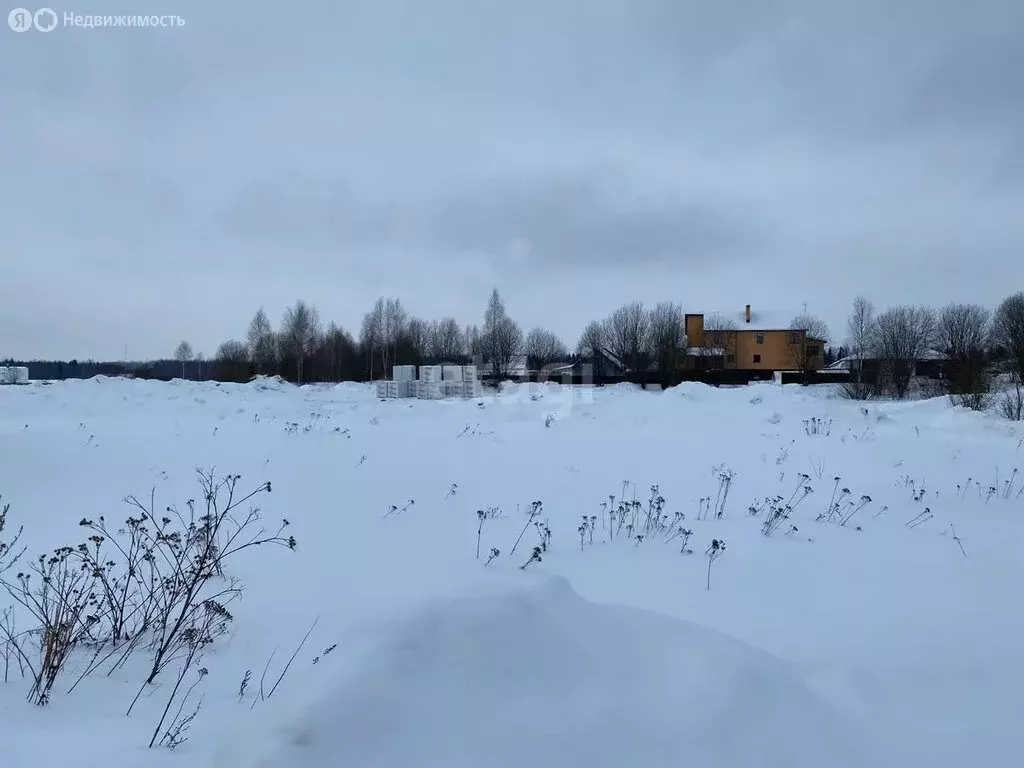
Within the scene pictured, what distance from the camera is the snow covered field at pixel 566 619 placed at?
239 centimetres

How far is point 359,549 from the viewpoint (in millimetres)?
4727

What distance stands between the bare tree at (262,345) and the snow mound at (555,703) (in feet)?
157

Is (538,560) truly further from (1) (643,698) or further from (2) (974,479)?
(2) (974,479)

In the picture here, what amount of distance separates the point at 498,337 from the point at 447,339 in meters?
7.91

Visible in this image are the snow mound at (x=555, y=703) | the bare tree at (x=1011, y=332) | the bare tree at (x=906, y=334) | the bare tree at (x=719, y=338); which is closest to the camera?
the snow mound at (x=555, y=703)

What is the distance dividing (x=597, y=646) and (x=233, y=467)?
6.20 metres

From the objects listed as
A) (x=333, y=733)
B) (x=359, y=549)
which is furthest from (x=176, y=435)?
(x=333, y=733)

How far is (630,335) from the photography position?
4447cm

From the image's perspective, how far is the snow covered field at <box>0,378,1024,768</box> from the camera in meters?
2.39

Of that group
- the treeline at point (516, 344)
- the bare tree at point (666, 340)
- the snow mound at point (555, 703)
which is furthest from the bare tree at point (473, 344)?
the snow mound at point (555, 703)

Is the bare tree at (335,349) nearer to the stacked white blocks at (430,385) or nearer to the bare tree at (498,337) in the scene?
the bare tree at (498,337)

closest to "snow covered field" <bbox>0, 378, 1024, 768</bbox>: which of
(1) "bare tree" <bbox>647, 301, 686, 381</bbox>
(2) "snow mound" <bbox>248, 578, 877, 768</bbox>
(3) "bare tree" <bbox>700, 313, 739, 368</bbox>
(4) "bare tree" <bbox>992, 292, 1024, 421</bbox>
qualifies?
(2) "snow mound" <bbox>248, 578, 877, 768</bbox>

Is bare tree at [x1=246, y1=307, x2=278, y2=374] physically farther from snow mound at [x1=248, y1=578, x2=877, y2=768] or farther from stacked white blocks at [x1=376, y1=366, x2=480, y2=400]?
snow mound at [x1=248, y1=578, x2=877, y2=768]

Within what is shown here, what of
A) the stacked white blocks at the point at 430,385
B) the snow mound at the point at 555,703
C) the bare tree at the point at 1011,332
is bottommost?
the snow mound at the point at 555,703
